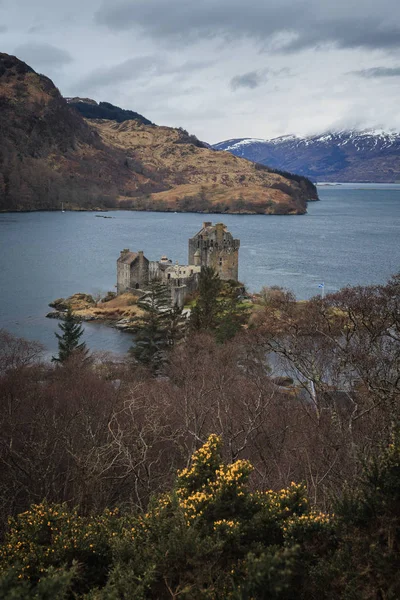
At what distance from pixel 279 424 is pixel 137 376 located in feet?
42.7

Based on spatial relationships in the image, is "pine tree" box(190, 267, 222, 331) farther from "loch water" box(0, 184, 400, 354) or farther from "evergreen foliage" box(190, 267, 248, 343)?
"loch water" box(0, 184, 400, 354)

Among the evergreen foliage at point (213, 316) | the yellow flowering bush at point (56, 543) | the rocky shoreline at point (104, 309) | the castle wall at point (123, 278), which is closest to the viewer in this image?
the yellow flowering bush at point (56, 543)

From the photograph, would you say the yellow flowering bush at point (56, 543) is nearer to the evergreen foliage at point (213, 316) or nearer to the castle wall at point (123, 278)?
the evergreen foliage at point (213, 316)

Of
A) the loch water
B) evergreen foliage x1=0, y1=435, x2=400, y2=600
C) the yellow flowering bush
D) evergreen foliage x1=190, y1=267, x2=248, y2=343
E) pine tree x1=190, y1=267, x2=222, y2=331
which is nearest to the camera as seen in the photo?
evergreen foliage x1=0, y1=435, x2=400, y2=600

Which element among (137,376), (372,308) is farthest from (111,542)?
(137,376)

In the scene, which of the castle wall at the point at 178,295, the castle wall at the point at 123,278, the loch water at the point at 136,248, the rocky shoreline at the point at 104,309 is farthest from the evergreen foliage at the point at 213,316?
the castle wall at the point at 123,278

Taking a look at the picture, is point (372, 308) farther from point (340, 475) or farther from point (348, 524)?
point (348, 524)

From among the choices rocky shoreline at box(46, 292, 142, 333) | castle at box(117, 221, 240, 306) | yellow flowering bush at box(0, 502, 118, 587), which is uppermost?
castle at box(117, 221, 240, 306)

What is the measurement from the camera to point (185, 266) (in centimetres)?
6184

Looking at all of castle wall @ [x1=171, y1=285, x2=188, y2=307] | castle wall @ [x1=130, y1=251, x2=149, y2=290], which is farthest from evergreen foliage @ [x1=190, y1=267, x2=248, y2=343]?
castle wall @ [x1=130, y1=251, x2=149, y2=290]

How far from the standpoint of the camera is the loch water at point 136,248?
62497mm

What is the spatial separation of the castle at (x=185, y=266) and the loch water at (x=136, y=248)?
5.23 metres

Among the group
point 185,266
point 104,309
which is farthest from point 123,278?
point 185,266

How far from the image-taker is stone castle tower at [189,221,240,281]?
6725 centimetres
